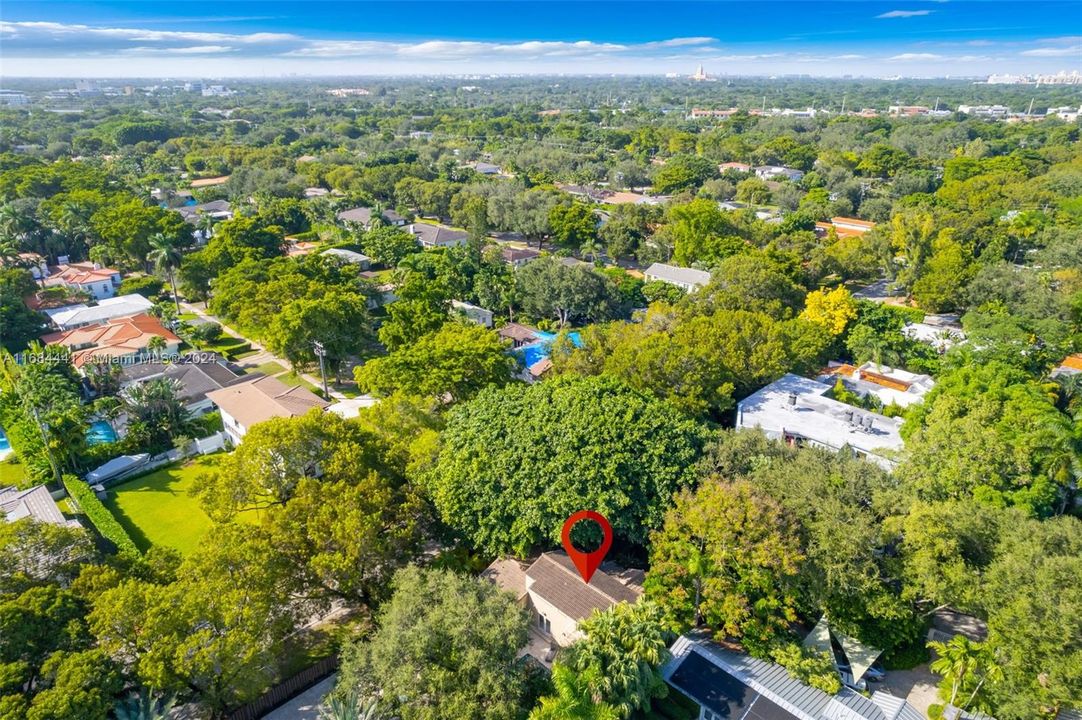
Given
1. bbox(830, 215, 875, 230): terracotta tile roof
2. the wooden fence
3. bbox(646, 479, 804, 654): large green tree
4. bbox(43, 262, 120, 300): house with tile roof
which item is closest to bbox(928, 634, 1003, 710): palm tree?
bbox(646, 479, 804, 654): large green tree

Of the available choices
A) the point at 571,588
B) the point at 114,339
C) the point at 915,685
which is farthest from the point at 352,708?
the point at 114,339

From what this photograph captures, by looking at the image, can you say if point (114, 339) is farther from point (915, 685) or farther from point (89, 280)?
point (915, 685)

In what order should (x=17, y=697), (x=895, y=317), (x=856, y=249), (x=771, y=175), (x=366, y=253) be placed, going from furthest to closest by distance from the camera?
(x=771, y=175) → (x=366, y=253) → (x=856, y=249) → (x=895, y=317) → (x=17, y=697)

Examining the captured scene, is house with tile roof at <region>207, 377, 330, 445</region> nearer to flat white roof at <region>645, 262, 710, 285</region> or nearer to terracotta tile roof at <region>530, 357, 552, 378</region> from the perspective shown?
terracotta tile roof at <region>530, 357, 552, 378</region>

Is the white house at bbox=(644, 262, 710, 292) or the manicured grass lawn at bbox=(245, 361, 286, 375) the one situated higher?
the white house at bbox=(644, 262, 710, 292)

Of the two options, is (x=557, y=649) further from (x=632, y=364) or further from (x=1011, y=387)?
(x=1011, y=387)

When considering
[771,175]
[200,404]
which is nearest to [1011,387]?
[200,404]

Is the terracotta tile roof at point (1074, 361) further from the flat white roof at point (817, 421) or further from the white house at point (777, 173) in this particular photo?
the white house at point (777, 173)
